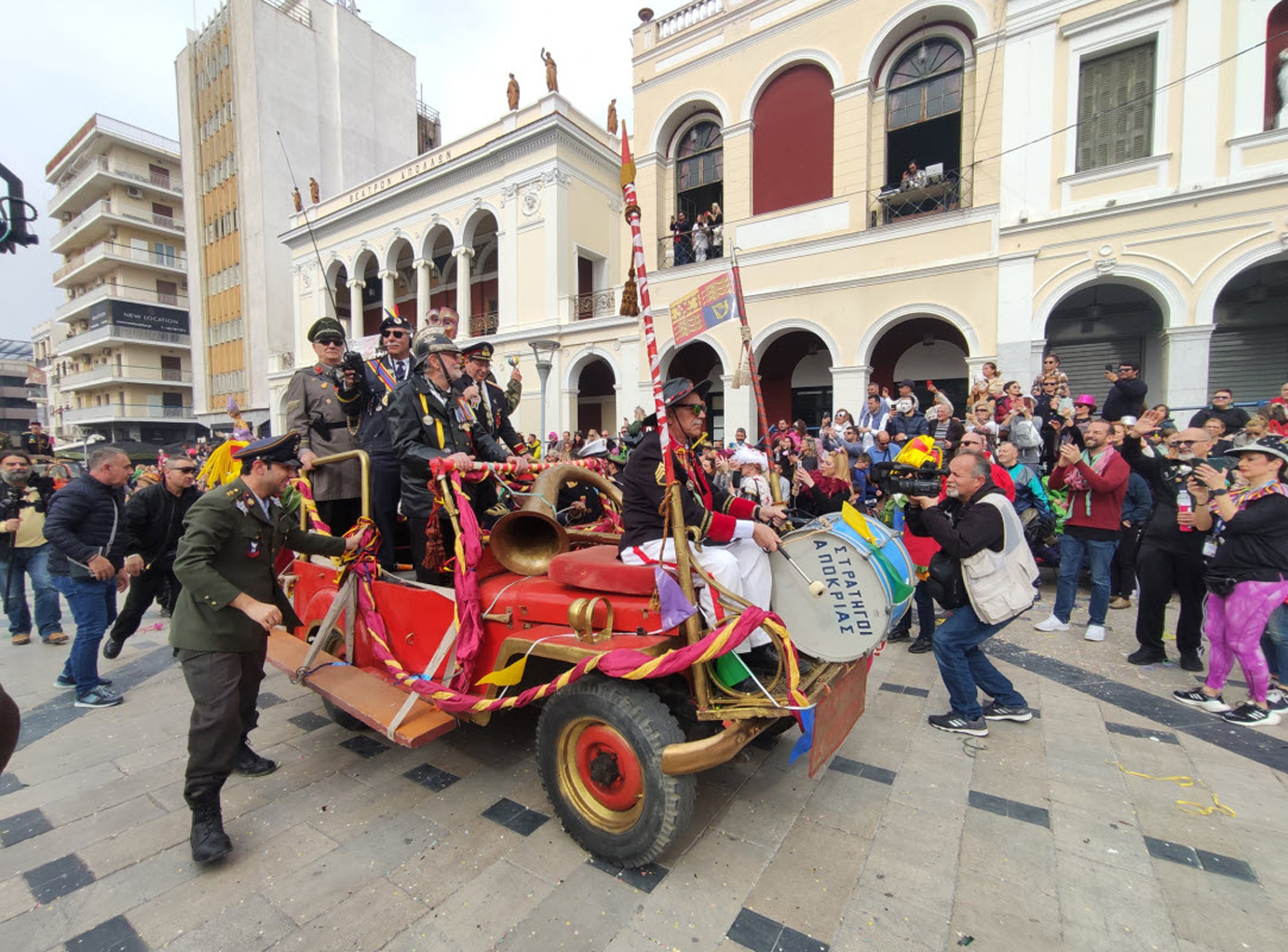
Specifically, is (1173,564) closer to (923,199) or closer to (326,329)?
(326,329)

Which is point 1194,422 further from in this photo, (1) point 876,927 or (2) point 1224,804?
(1) point 876,927

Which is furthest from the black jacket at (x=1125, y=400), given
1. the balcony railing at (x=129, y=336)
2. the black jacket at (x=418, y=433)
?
the balcony railing at (x=129, y=336)

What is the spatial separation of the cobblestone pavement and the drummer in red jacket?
Answer: 1751 millimetres

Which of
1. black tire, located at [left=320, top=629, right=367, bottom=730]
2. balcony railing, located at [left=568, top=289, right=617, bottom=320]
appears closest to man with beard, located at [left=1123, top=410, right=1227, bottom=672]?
black tire, located at [left=320, top=629, right=367, bottom=730]

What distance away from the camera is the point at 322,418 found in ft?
15.3

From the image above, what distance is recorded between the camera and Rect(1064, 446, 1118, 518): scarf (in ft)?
17.7

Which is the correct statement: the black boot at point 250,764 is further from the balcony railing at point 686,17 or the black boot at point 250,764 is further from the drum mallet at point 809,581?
the balcony railing at point 686,17

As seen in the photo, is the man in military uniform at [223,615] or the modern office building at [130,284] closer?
the man in military uniform at [223,615]

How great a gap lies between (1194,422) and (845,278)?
691 cm

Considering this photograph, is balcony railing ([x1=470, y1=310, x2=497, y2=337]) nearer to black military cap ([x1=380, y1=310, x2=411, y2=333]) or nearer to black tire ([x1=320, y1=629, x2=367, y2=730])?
black military cap ([x1=380, y1=310, x2=411, y2=333])

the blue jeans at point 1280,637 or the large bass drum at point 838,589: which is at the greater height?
the large bass drum at point 838,589

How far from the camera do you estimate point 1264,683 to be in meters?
3.89

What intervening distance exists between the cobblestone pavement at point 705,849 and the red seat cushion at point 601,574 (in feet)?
3.48

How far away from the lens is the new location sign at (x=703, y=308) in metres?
3.29
